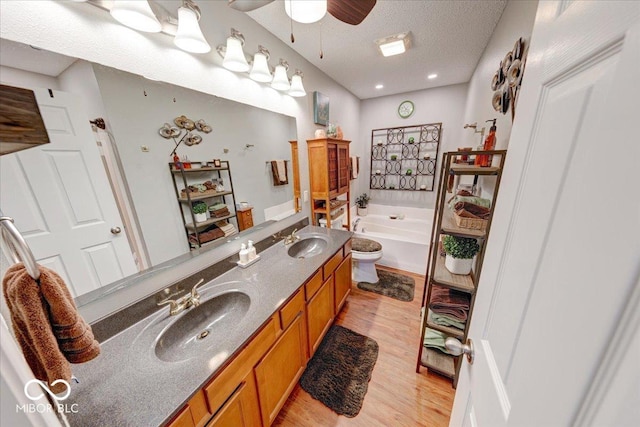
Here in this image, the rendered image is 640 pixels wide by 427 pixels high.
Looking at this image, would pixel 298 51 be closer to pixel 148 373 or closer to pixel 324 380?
pixel 148 373

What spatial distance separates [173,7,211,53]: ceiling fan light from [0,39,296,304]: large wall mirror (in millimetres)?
222

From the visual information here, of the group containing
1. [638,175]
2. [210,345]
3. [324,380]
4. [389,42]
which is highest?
[389,42]

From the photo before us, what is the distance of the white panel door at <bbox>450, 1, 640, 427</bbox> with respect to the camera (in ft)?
0.73

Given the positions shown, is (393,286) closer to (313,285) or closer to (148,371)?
(313,285)

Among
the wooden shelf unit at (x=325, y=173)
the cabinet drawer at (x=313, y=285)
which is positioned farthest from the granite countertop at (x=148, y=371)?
the wooden shelf unit at (x=325, y=173)

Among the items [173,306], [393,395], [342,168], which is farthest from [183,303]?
[342,168]

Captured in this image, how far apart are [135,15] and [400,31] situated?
1.83 meters

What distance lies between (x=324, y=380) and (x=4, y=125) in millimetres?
1803

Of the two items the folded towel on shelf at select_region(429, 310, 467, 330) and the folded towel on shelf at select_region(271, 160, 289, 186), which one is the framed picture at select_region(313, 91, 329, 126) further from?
the folded towel on shelf at select_region(429, 310, 467, 330)

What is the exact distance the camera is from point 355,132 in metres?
3.56

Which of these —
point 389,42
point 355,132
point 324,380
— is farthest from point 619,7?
point 355,132

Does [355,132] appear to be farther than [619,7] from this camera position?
Yes

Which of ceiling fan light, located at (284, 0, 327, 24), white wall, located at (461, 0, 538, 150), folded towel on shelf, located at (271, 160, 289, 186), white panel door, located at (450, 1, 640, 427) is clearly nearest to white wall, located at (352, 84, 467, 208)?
white wall, located at (461, 0, 538, 150)

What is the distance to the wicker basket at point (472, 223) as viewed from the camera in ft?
3.83
